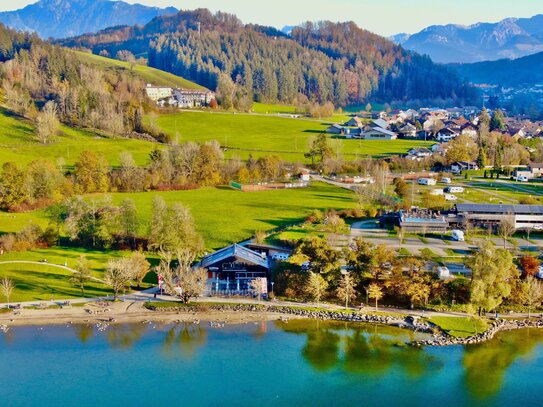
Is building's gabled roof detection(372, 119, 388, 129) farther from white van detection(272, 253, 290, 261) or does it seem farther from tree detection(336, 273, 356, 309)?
tree detection(336, 273, 356, 309)

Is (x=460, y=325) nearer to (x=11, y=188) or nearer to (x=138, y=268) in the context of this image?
(x=138, y=268)

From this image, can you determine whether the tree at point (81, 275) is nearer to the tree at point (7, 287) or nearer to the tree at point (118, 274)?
the tree at point (118, 274)

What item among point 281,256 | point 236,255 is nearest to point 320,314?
point 236,255

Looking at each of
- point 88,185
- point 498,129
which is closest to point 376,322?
point 88,185

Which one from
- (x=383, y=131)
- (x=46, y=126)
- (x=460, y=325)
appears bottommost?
(x=460, y=325)

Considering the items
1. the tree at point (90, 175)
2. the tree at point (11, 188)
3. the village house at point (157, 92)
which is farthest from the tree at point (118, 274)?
the village house at point (157, 92)

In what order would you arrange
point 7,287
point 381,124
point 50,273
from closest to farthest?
point 7,287 < point 50,273 < point 381,124

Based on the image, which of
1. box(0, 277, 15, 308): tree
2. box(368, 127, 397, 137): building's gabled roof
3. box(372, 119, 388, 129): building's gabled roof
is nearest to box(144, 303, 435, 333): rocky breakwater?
box(0, 277, 15, 308): tree
